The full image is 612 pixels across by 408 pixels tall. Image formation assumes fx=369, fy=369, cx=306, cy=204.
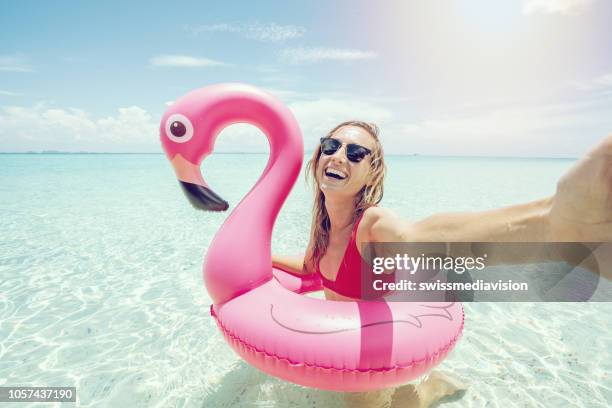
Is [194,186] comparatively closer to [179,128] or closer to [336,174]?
[179,128]

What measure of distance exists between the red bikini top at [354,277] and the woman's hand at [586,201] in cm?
95

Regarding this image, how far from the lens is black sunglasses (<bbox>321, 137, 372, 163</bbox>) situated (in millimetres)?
1946

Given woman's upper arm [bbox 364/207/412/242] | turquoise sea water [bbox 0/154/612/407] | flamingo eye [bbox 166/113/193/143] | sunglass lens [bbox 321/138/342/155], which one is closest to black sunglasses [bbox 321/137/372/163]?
sunglass lens [bbox 321/138/342/155]

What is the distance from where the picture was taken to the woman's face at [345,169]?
Answer: 6.36ft

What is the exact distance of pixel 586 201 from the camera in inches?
36.2

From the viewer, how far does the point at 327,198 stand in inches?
80.8

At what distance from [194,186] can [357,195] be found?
91cm

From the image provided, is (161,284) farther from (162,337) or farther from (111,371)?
(111,371)

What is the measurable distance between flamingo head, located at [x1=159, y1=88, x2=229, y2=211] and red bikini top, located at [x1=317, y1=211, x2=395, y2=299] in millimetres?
822

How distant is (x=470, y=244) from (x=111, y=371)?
267cm

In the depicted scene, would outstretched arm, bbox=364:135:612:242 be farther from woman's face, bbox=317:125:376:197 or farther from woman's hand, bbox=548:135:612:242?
woman's face, bbox=317:125:376:197

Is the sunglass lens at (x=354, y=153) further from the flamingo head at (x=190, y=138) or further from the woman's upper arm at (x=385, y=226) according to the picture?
the flamingo head at (x=190, y=138)

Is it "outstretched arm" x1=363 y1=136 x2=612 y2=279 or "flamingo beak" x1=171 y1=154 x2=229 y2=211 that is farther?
"flamingo beak" x1=171 y1=154 x2=229 y2=211

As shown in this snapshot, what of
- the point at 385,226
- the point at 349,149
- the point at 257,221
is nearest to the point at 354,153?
the point at 349,149
